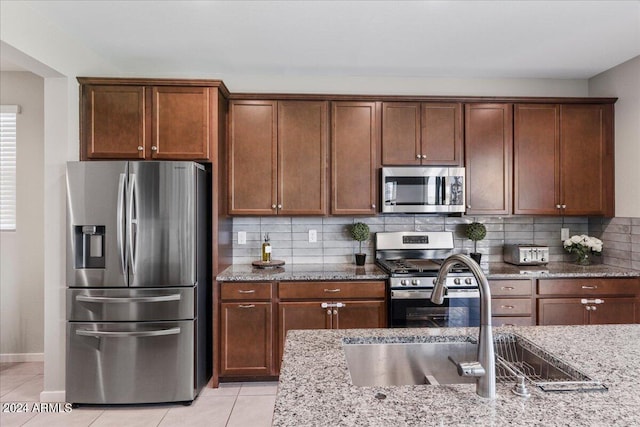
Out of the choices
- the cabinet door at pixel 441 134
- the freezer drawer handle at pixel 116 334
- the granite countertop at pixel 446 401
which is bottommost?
the freezer drawer handle at pixel 116 334

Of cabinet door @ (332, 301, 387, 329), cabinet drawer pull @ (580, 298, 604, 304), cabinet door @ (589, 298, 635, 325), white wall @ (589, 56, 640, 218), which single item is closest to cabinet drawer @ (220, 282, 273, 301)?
cabinet door @ (332, 301, 387, 329)

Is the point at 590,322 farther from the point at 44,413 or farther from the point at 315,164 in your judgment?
the point at 44,413

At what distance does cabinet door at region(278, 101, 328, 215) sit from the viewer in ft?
10.9

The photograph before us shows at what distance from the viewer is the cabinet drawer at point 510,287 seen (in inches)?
121

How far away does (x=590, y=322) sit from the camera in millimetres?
3119

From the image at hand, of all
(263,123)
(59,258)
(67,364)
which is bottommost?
(67,364)

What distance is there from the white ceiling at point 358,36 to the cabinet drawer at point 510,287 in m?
1.87

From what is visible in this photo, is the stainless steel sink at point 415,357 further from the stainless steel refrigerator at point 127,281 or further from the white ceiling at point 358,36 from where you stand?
the white ceiling at point 358,36

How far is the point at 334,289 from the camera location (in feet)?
9.97

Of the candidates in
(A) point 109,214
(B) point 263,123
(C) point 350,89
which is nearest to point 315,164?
(B) point 263,123

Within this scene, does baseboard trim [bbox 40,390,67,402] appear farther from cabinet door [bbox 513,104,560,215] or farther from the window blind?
→ cabinet door [bbox 513,104,560,215]

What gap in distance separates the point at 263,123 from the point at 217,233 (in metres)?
1.03

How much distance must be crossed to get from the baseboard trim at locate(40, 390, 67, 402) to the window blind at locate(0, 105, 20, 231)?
165 centimetres

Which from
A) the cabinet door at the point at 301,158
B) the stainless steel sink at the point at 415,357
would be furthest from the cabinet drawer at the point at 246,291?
the stainless steel sink at the point at 415,357
